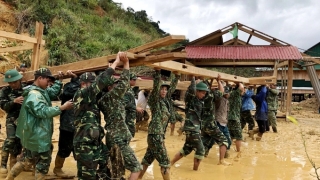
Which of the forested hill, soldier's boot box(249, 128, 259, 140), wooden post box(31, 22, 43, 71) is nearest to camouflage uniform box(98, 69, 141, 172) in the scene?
wooden post box(31, 22, 43, 71)

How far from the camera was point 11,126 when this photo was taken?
520 centimetres

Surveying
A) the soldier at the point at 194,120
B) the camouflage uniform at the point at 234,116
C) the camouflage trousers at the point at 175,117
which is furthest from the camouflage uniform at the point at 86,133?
the camouflage trousers at the point at 175,117

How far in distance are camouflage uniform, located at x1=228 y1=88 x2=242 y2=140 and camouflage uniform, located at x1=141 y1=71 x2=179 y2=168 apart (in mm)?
2744

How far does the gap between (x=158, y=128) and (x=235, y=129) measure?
3.12m

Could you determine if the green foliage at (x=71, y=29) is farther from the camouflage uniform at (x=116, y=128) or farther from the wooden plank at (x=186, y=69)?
the camouflage uniform at (x=116, y=128)

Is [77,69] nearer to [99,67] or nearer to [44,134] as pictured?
[99,67]

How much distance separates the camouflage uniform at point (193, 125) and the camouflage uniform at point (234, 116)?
1.94 m

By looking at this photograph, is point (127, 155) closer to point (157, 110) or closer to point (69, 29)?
point (157, 110)

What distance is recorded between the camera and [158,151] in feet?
16.4

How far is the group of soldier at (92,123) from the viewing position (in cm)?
392

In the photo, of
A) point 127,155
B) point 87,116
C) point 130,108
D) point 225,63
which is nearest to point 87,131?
point 87,116

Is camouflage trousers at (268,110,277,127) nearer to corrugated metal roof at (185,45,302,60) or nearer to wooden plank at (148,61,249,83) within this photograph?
corrugated metal roof at (185,45,302,60)

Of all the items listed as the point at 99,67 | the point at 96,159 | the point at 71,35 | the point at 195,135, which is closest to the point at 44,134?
the point at 96,159

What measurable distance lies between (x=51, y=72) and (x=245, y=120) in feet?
22.1
